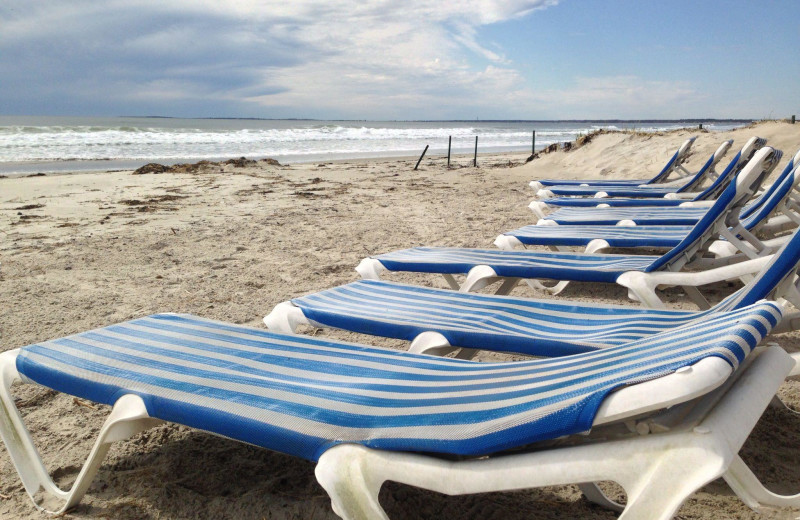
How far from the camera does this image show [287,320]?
2531 millimetres

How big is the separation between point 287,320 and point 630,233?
2.68 metres

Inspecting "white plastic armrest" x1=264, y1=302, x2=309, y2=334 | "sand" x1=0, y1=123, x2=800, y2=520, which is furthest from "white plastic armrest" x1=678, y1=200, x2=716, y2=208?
"white plastic armrest" x1=264, y1=302, x2=309, y2=334

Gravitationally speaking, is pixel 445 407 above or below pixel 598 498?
above

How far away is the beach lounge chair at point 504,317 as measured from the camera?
190cm

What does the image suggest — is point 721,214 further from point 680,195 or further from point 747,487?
point 680,195

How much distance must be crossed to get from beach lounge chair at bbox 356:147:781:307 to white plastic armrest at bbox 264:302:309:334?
2.92ft

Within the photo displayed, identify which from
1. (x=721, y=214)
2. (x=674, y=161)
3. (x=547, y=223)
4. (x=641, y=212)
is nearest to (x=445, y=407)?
(x=721, y=214)

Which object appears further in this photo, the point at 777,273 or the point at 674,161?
the point at 674,161

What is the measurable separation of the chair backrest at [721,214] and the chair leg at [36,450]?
242cm

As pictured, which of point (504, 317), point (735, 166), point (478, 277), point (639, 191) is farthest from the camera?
point (639, 191)

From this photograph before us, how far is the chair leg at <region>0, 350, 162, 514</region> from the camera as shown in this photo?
5.43 ft

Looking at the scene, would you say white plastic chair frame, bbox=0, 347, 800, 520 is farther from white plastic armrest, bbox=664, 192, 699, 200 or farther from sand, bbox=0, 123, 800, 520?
white plastic armrest, bbox=664, 192, 699, 200

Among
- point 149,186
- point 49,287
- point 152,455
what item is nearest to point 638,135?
point 149,186

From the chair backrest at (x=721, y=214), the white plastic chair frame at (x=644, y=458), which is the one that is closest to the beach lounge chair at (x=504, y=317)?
the chair backrest at (x=721, y=214)
